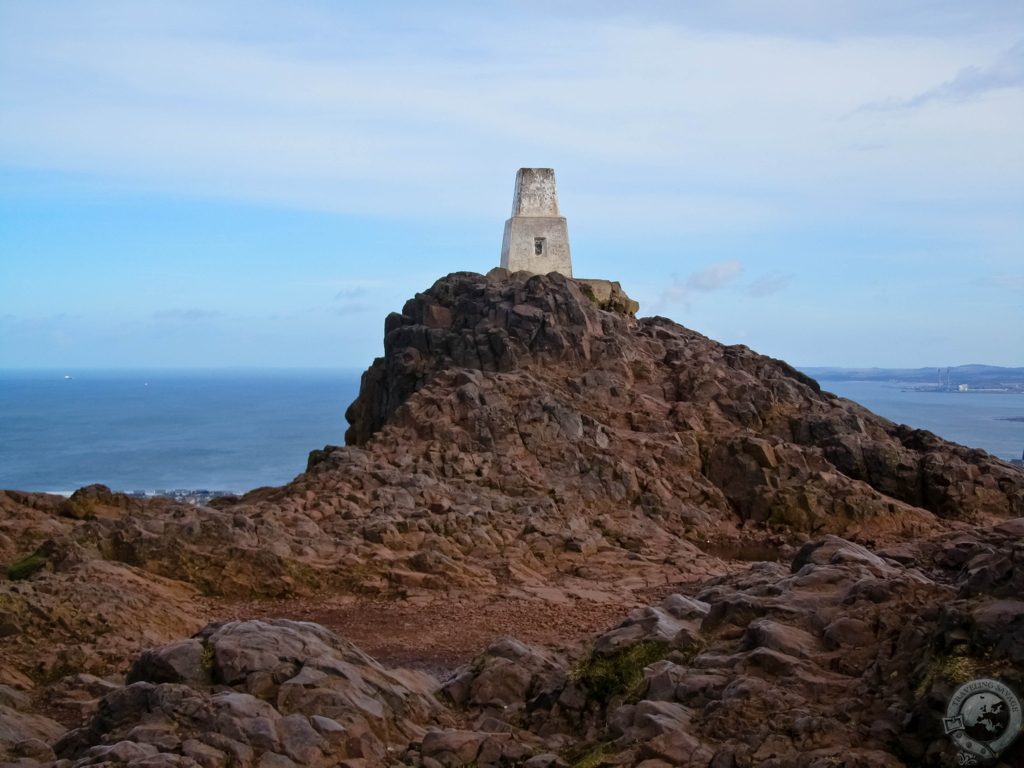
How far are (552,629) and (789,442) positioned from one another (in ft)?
44.7

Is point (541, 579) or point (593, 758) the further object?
point (541, 579)

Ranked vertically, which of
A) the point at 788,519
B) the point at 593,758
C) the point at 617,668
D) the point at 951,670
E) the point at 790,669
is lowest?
the point at 788,519

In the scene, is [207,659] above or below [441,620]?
above

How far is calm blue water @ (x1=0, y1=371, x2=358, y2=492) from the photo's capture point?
82.3m

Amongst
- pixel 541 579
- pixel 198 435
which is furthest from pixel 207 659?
pixel 198 435

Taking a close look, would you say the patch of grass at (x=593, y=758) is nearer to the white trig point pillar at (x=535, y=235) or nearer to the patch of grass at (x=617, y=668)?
the patch of grass at (x=617, y=668)

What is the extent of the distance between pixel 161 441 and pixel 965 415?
80.0m

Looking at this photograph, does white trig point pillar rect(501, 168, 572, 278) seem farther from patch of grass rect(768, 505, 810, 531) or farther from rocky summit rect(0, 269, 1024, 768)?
patch of grass rect(768, 505, 810, 531)

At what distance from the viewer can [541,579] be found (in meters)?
20.0

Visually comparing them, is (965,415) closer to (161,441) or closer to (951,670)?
(161,441)

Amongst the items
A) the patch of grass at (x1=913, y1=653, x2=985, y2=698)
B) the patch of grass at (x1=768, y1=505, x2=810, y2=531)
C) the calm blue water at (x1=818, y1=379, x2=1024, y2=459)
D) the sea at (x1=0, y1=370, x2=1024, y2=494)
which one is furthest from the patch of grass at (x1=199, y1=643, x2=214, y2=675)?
the sea at (x1=0, y1=370, x2=1024, y2=494)

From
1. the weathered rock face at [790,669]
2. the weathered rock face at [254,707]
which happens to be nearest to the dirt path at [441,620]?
the weathered rock face at [790,669]

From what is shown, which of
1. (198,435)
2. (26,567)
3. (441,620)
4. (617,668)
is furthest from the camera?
(198,435)

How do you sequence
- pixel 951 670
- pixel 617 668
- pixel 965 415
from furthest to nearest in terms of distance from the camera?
pixel 965 415
pixel 617 668
pixel 951 670
